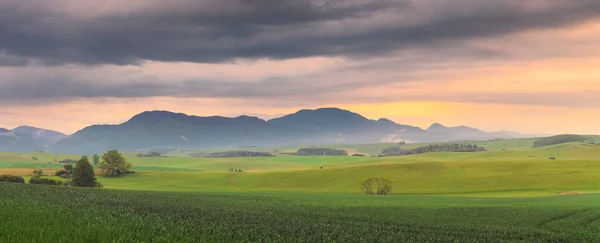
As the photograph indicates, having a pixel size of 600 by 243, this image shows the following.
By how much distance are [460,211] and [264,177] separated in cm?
10457

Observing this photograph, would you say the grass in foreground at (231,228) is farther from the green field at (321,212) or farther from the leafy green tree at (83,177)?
the leafy green tree at (83,177)

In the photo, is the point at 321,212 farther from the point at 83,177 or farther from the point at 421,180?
the point at 421,180

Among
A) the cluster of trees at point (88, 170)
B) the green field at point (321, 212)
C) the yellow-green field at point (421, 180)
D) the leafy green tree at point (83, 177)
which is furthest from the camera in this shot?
the yellow-green field at point (421, 180)

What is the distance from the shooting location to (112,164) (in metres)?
161

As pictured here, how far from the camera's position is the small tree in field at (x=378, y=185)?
362 feet

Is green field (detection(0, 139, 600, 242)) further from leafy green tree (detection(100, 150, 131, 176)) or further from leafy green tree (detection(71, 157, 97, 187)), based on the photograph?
leafy green tree (detection(71, 157, 97, 187))

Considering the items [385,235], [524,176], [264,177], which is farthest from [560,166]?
[385,235]

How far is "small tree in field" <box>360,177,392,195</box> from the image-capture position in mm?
110250

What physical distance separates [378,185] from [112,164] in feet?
331

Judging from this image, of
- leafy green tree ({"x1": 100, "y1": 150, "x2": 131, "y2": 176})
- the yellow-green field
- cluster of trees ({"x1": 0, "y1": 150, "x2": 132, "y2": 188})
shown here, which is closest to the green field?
the yellow-green field

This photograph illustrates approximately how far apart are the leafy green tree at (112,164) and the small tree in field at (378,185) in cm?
9636

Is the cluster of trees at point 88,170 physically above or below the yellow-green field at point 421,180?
above

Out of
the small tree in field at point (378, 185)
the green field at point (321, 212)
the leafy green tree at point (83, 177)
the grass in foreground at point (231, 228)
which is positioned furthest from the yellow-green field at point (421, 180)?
the grass in foreground at point (231, 228)

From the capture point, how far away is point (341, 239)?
26.2 m
